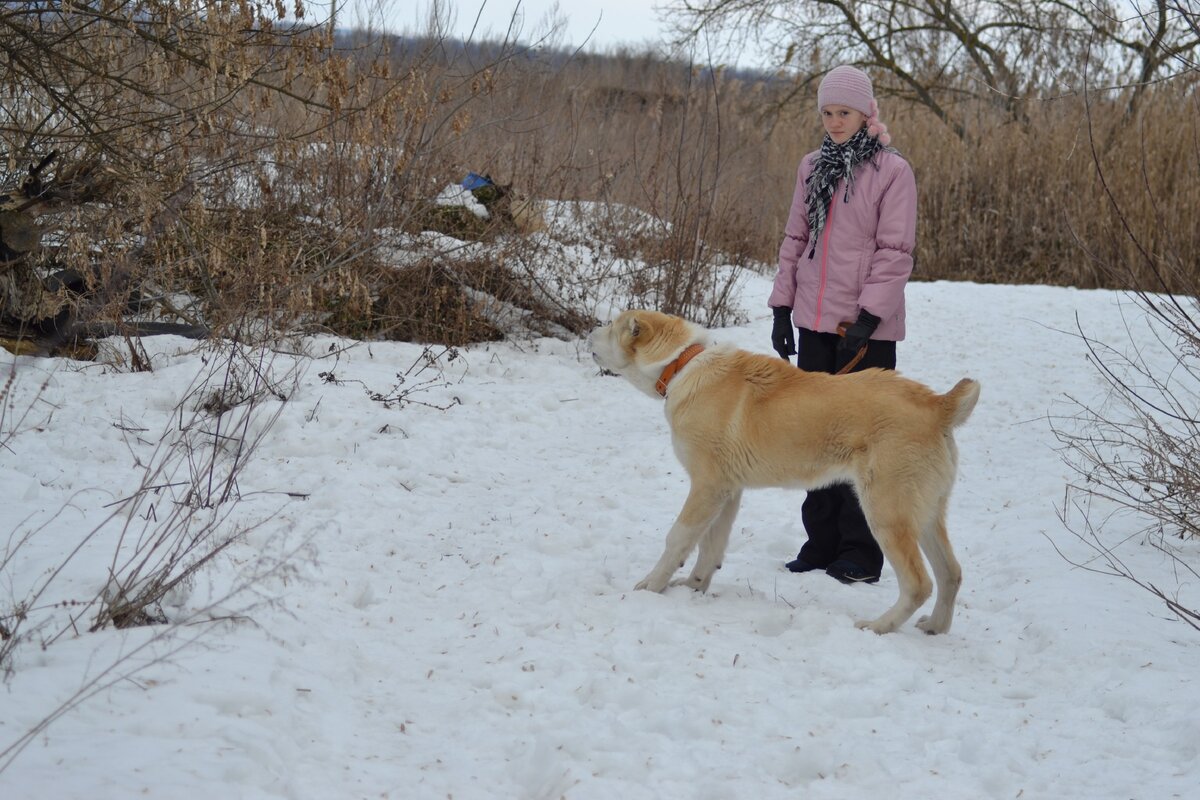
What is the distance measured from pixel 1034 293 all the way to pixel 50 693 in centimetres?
1455

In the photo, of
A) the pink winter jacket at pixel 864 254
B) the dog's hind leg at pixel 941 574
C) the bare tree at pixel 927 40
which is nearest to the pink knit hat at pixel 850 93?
the pink winter jacket at pixel 864 254

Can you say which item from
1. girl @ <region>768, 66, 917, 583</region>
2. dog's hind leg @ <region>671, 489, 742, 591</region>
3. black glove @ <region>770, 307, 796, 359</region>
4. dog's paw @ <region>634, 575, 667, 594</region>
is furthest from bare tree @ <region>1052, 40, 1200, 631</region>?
dog's paw @ <region>634, 575, 667, 594</region>

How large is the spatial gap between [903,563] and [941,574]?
1.24ft

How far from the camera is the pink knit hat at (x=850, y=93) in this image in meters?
5.00

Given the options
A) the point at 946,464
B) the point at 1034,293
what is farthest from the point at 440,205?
the point at 1034,293

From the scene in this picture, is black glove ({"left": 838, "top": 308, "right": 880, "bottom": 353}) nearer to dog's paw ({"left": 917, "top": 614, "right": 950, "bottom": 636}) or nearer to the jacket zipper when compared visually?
the jacket zipper

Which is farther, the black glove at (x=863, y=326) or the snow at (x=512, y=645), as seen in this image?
the black glove at (x=863, y=326)

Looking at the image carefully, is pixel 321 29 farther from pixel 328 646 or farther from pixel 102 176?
pixel 328 646

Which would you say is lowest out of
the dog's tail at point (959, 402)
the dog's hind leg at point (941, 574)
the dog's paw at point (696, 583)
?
the dog's paw at point (696, 583)

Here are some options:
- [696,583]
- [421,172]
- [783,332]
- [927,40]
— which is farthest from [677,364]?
[927,40]

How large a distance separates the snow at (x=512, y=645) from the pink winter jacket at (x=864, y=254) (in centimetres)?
148

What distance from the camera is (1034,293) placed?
14586 mm

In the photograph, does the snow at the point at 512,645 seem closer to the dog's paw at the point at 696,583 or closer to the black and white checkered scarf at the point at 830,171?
the dog's paw at the point at 696,583

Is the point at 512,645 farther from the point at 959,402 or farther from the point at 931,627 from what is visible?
the point at 959,402
